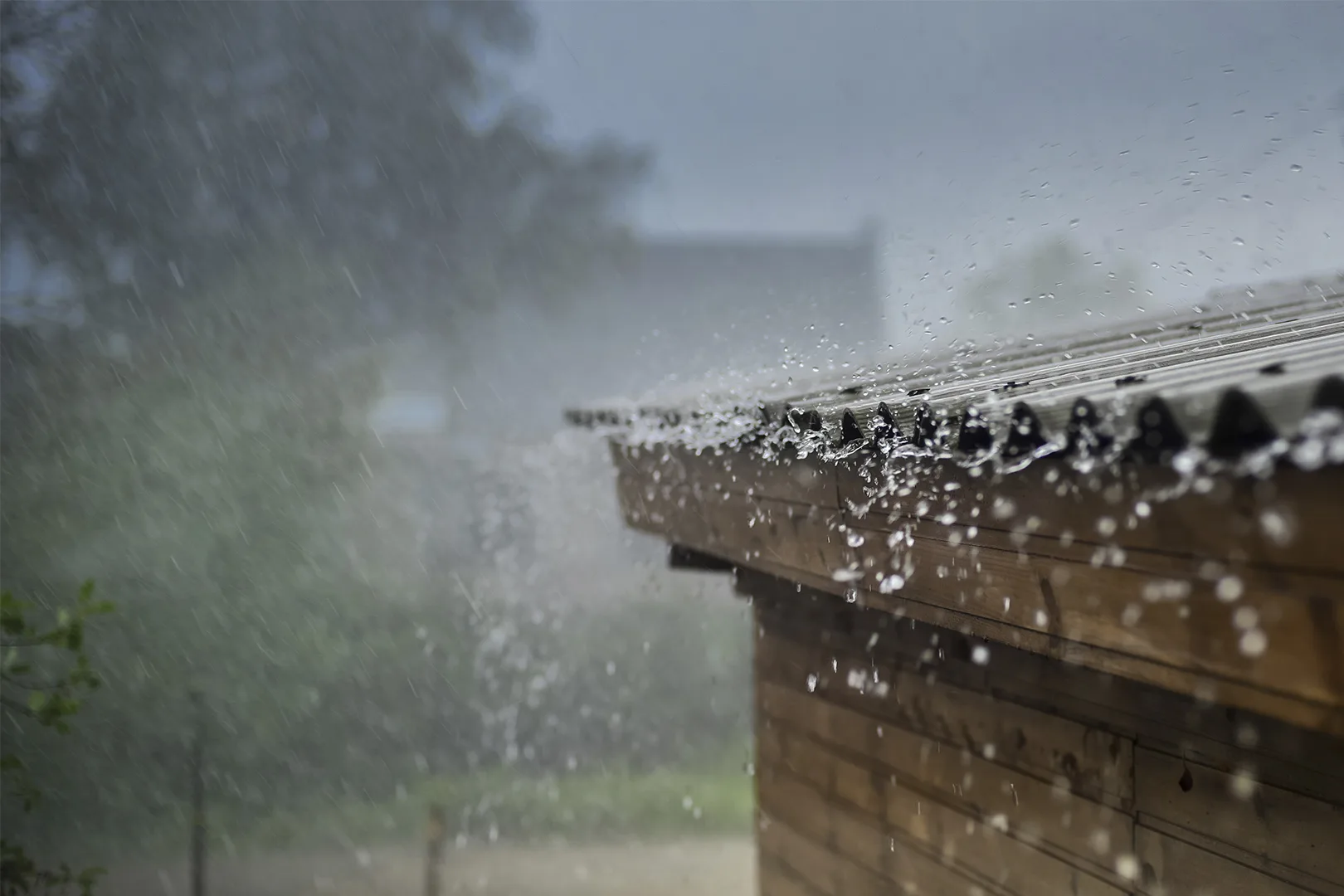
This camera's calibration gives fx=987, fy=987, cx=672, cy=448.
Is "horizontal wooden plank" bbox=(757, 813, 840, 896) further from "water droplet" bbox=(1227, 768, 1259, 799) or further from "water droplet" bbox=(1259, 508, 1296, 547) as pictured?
"water droplet" bbox=(1259, 508, 1296, 547)

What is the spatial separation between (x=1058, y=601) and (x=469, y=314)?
7.20 m

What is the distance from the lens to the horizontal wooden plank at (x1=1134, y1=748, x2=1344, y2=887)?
83 centimetres

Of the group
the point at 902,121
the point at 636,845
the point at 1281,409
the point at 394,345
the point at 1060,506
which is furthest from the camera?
the point at 902,121

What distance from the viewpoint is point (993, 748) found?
129 cm

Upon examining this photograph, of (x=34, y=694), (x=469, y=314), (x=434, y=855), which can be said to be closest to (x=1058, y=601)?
(x=34, y=694)

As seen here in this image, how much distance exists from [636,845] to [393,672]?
207 centimetres

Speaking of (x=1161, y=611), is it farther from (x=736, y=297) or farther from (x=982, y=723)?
(x=736, y=297)

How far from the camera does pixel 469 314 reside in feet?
25.2

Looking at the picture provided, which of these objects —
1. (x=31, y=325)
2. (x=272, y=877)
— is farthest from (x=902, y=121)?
(x=272, y=877)

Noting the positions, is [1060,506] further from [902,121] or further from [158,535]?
[902,121]

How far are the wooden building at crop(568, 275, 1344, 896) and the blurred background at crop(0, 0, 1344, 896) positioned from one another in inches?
149

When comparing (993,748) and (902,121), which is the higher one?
(902,121)

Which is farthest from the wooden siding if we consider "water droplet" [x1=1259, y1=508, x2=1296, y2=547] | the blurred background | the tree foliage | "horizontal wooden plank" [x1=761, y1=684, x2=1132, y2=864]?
the blurred background

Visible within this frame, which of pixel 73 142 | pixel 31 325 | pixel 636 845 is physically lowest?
pixel 636 845
